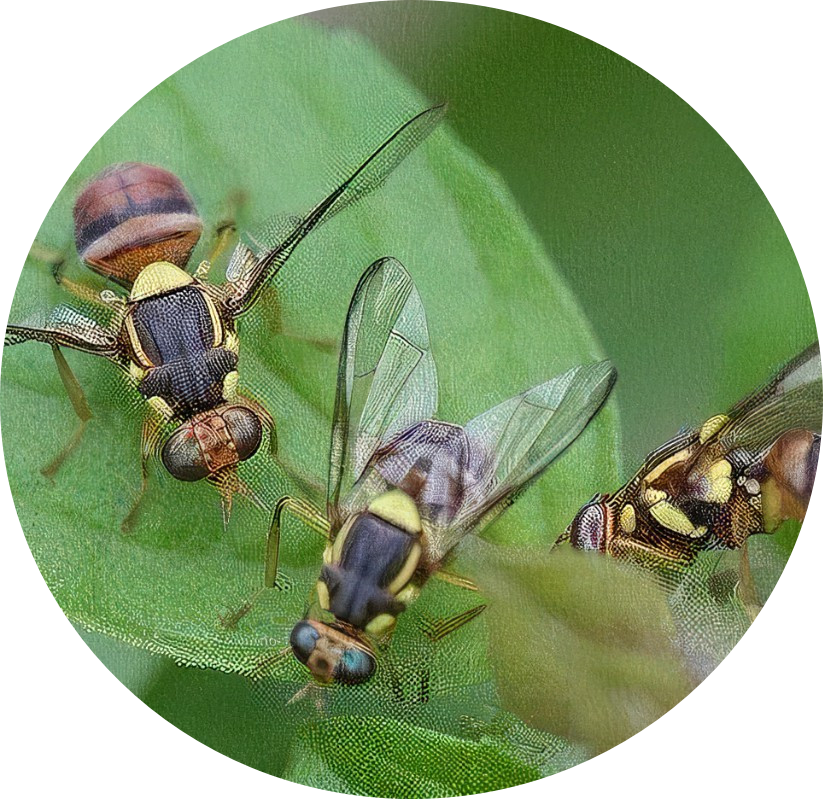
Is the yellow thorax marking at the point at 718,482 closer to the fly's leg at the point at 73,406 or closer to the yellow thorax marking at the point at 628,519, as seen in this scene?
the yellow thorax marking at the point at 628,519

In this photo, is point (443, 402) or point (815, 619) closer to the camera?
point (815, 619)

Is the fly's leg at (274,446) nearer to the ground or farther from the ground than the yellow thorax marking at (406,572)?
farther from the ground

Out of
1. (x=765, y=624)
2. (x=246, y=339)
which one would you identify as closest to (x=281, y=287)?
(x=246, y=339)

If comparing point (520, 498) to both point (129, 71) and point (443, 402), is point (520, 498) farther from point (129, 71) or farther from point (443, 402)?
point (129, 71)

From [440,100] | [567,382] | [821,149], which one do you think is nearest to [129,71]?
[440,100]

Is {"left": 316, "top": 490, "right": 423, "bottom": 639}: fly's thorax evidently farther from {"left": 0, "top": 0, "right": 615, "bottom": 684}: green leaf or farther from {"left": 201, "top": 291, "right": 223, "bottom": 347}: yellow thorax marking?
{"left": 201, "top": 291, "right": 223, "bottom": 347}: yellow thorax marking

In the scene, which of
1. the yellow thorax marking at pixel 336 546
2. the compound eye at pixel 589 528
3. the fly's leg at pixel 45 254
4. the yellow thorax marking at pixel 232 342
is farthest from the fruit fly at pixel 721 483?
the fly's leg at pixel 45 254

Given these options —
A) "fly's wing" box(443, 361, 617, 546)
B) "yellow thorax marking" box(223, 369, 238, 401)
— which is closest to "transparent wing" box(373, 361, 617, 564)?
"fly's wing" box(443, 361, 617, 546)

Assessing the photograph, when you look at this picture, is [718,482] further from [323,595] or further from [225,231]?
[225,231]
